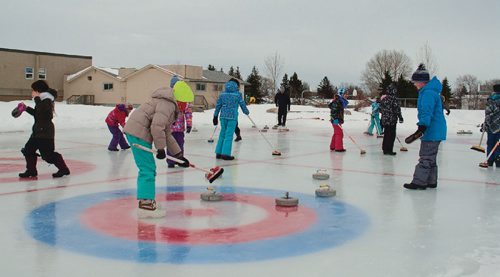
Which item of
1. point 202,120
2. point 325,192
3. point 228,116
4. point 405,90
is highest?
point 405,90

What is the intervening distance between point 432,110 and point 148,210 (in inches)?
165

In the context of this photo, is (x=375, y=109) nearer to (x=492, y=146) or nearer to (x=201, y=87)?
(x=492, y=146)

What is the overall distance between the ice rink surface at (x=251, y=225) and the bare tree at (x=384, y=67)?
79.4 metres

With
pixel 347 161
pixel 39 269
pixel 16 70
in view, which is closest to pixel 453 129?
pixel 347 161

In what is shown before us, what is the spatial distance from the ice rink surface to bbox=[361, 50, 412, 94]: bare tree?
261 ft

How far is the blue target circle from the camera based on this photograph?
422 centimetres

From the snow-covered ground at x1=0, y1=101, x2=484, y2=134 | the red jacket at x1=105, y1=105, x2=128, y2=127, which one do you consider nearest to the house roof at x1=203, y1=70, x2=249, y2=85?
→ the snow-covered ground at x1=0, y1=101, x2=484, y2=134

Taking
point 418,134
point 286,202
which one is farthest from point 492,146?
point 286,202

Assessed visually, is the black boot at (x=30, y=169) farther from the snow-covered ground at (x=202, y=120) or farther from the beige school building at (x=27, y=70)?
the beige school building at (x=27, y=70)

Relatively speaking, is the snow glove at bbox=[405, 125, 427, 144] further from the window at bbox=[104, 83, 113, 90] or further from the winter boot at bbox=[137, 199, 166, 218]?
the window at bbox=[104, 83, 113, 90]

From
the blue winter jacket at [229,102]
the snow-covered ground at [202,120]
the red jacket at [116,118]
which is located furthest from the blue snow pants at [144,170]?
the snow-covered ground at [202,120]

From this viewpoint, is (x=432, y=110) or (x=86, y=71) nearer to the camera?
(x=432, y=110)

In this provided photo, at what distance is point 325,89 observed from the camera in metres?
84.7

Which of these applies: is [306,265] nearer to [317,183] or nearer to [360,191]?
[360,191]
